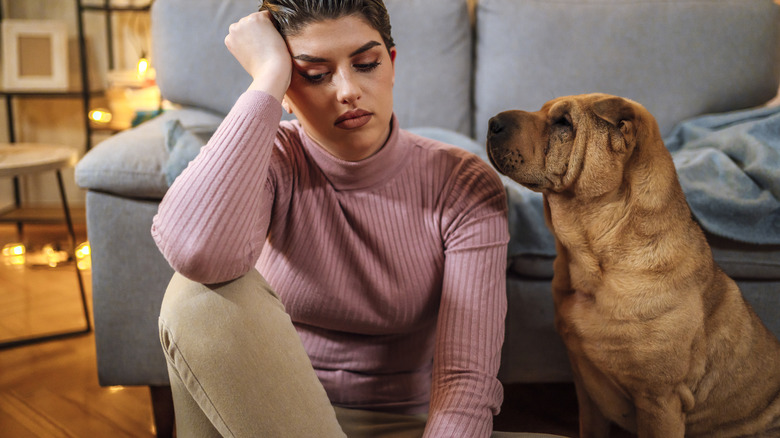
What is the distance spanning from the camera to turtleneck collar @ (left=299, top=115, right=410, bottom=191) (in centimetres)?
90

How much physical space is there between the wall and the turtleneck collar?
2734 mm

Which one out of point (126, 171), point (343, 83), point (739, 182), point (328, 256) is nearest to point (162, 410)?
point (126, 171)

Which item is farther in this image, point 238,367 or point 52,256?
point 52,256

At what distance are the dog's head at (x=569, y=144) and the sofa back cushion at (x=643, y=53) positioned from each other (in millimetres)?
1002

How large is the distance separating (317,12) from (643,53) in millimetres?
1433

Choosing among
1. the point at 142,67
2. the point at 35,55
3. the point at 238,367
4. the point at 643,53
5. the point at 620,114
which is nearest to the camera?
the point at 238,367

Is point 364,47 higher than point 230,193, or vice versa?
point 364,47

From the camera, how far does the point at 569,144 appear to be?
0.95 m

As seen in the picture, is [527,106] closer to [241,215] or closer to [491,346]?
[491,346]

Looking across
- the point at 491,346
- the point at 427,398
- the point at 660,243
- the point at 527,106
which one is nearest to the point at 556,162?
the point at 660,243

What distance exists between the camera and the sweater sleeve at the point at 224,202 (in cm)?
71

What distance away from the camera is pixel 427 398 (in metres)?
1.03

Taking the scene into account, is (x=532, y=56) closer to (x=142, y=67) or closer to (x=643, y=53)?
(x=643, y=53)

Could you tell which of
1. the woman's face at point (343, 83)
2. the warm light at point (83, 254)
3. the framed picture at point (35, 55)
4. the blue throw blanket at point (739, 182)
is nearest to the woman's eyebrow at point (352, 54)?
the woman's face at point (343, 83)
